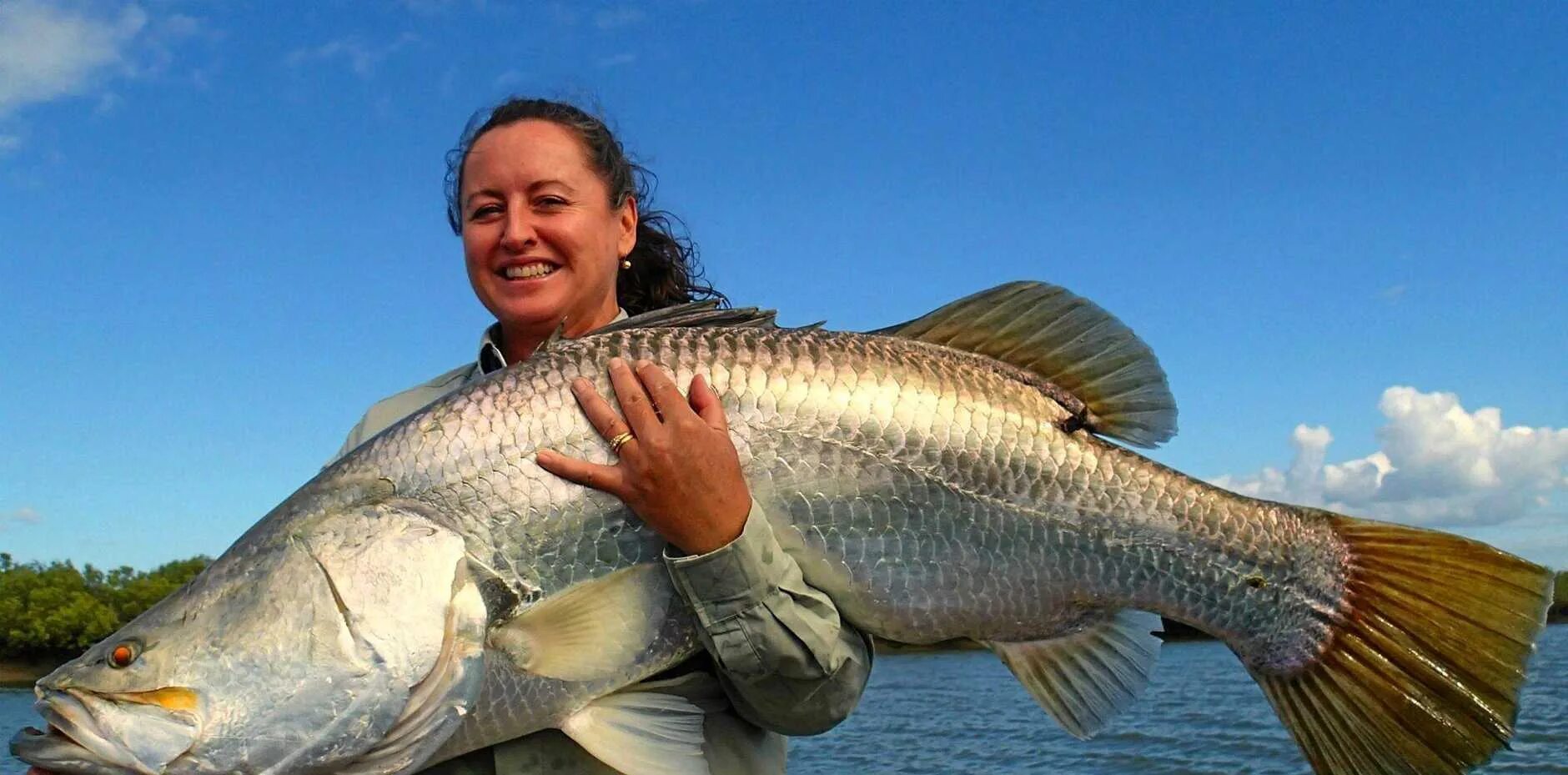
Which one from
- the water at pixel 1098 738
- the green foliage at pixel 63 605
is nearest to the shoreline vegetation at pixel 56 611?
the green foliage at pixel 63 605

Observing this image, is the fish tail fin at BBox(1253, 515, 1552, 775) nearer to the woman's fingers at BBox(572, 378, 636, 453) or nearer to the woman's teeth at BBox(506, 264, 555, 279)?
the woman's fingers at BBox(572, 378, 636, 453)

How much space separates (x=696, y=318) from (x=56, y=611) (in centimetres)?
8462

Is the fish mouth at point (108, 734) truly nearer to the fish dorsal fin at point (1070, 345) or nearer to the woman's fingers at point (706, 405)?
the woman's fingers at point (706, 405)

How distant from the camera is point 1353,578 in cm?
314

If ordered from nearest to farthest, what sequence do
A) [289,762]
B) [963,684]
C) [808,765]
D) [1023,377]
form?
[289,762], [1023,377], [808,765], [963,684]

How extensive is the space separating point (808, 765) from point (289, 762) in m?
26.2

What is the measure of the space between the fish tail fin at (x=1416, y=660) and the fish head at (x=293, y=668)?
2.15 m

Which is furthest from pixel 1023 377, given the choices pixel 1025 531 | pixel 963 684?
pixel 963 684

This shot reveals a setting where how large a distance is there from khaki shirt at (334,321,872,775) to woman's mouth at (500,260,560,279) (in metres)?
1.15

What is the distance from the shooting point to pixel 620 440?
9.21 ft

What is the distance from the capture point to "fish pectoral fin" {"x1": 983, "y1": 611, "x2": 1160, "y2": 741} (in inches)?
126

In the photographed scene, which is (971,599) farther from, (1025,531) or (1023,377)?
(1023,377)

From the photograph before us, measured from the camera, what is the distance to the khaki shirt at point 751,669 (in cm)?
278

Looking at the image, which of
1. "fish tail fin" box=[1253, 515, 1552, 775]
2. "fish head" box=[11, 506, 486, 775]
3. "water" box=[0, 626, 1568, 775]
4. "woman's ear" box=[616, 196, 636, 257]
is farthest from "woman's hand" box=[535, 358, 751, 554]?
"water" box=[0, 626, 1568, 775]
